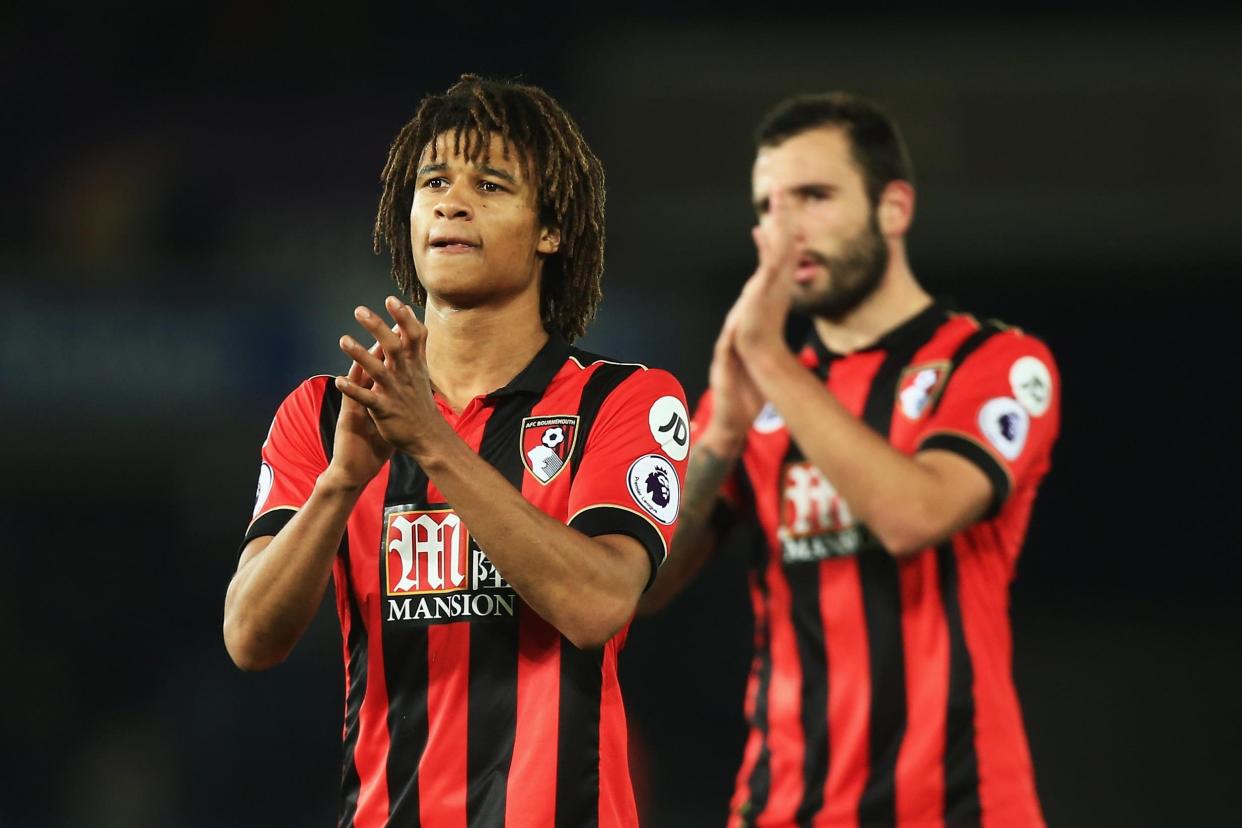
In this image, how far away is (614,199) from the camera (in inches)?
213

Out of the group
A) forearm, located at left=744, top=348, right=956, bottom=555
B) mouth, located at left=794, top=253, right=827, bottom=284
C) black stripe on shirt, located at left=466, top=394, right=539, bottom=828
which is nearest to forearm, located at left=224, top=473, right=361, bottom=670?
black stripe on shirt, located at left=466, top=394, right=539, bottom=828

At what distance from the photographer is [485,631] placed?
187 cm

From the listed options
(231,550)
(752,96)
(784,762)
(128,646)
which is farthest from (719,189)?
(784,762)

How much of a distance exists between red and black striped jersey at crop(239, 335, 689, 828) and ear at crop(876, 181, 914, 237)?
135cm

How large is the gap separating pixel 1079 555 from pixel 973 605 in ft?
7.50

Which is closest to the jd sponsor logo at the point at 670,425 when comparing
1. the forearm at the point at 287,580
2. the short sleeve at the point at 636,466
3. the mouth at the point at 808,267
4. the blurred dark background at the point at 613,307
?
the short sleeve at the point at 636,466

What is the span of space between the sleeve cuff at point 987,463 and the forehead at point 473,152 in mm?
1181

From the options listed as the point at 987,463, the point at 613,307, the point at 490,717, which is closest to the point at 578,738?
the point at 490,717

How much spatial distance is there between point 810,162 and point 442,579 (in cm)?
161

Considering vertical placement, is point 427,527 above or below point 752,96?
below

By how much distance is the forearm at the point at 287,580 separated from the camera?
5.75 feet

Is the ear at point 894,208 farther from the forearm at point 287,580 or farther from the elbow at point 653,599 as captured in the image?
the forearm at point 287,580

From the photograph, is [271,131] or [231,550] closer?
[231,550]

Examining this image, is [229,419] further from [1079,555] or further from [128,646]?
[1079,555]
